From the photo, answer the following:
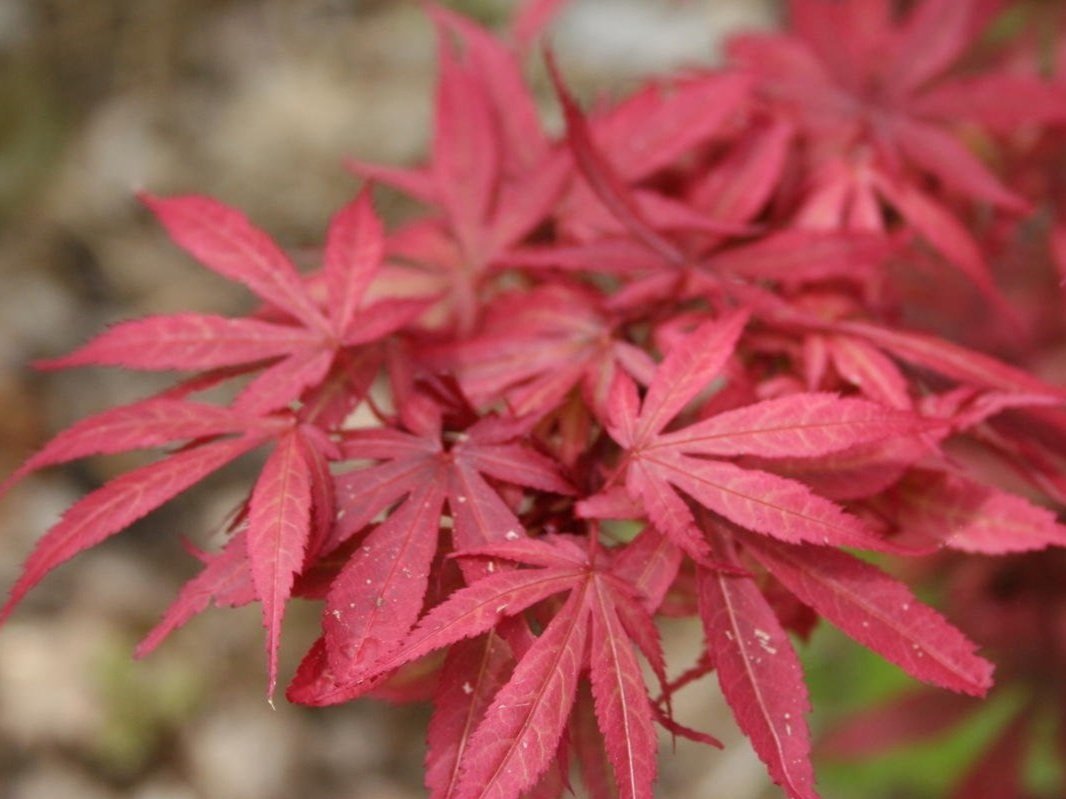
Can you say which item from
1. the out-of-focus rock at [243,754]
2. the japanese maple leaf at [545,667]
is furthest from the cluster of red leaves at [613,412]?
the out-of-focus rock at [243,754]

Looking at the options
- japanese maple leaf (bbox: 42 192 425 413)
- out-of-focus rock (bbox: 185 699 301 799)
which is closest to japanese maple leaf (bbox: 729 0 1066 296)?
japanese maple leaf (bbox: 42 192 425 413)

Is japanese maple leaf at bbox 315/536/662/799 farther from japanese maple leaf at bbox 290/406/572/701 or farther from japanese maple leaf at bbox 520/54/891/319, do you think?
japanese maple leaf at bbox 520/54/891/319

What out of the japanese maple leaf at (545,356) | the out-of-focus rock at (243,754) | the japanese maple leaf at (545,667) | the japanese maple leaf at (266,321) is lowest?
the out-of-focus rock at (243,754)

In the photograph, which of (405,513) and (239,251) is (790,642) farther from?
(239,251)

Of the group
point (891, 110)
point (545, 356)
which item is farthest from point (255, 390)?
point (891, 110)

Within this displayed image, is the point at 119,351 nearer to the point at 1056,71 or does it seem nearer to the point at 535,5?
the point at 535,5

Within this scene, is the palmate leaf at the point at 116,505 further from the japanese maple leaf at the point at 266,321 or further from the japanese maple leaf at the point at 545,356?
the japanese maple leaf at the point at 545,356

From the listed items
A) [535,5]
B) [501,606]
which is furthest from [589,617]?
[535,5]
